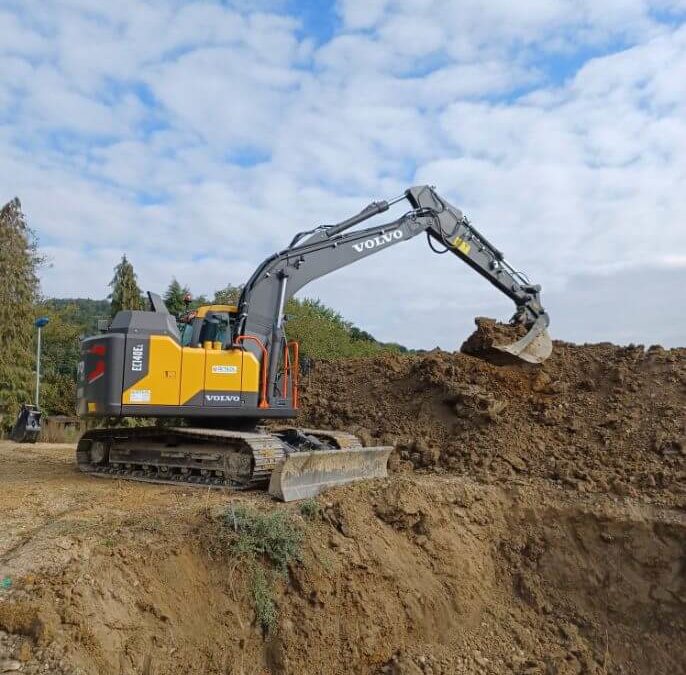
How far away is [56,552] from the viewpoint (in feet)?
17.5

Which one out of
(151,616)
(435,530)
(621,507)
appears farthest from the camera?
(621,507)

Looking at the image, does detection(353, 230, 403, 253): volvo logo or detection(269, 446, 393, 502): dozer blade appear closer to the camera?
detection(269, 446, 393, 502): dozer blade

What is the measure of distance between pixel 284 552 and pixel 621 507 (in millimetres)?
4256

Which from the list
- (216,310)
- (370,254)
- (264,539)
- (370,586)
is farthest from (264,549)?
(370,254)

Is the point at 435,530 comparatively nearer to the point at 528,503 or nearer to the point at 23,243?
the point at 528,503

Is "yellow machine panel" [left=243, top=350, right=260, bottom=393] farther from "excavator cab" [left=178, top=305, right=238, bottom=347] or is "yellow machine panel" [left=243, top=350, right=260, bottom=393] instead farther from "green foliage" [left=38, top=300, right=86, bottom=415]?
"green foliage" [left=38, top=300, right=86, bottom=415]

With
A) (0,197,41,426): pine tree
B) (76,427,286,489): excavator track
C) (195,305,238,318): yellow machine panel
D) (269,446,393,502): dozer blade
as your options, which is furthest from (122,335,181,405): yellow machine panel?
(0,197,41,426): pine tree

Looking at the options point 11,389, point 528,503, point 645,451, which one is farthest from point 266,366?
point 11,389

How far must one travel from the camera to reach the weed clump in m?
5.60

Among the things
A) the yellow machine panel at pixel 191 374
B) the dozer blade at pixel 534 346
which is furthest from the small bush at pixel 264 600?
the dozer blade at pixel 534 346

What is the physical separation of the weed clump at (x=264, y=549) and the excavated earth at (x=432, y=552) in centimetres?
9

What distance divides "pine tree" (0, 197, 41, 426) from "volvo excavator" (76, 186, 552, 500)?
392 inches

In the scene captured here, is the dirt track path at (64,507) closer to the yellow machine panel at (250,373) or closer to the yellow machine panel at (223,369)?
the yellow machine panel at (223,369)

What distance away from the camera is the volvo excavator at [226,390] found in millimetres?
7887
